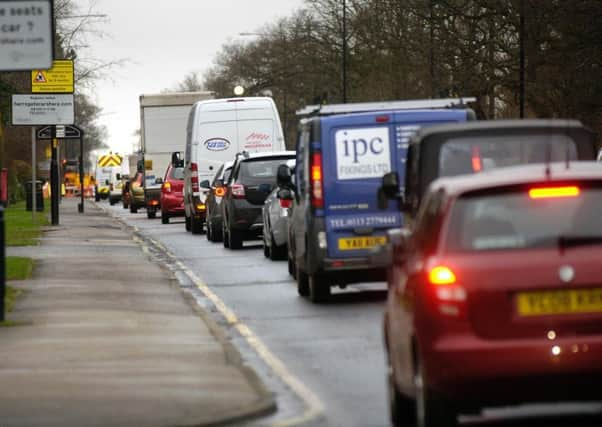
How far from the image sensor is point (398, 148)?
20.3m

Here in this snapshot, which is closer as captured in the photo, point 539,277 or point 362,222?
point 539,277

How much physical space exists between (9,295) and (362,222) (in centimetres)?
416

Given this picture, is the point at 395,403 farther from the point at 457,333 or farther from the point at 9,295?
the point at 9,295

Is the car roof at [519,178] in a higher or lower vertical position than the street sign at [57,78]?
lower

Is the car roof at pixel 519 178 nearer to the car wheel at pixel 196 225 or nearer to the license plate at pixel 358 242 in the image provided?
the license plate at pixel 358 242

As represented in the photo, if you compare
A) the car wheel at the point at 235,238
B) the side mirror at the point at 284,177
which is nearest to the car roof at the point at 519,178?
the side mirror at the point at 284,177

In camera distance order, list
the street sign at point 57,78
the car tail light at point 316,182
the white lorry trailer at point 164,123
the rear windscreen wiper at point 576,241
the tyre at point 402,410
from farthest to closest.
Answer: the white lorry trailer at point 164,123 < the street sign at point 57,78 < the car tail light at point 316,182 < the tyre at point 402,410 < the rear windscreen wiper at point 576,241

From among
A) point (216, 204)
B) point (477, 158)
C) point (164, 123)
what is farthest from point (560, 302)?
point (164, 123)

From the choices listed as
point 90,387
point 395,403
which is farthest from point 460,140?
point 395,403

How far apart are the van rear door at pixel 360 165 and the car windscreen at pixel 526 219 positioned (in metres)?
10.4

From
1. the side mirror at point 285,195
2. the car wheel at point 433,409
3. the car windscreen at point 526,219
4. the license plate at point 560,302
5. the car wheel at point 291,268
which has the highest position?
the car windscreen at point 526,219

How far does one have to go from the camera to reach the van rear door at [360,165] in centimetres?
2016

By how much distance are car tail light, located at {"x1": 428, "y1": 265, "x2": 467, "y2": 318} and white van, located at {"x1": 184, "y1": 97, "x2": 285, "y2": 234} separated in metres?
32.2

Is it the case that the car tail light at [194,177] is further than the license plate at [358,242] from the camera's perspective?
Yes
